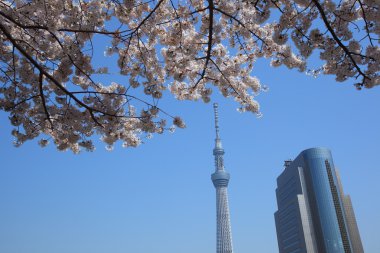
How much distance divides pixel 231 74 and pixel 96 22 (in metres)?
2.46

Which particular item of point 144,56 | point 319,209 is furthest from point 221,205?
point 144,56

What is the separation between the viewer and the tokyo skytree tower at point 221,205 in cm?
9975

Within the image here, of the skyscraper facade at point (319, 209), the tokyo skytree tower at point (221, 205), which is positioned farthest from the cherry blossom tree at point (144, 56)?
the tokyo skytree tower at point (221, 205)

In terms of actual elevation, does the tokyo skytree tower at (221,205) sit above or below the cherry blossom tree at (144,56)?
above

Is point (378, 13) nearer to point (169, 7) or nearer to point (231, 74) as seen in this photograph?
point (231, 74)

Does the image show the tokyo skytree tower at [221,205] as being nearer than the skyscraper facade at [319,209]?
No

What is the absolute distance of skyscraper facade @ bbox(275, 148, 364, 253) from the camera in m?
73.0

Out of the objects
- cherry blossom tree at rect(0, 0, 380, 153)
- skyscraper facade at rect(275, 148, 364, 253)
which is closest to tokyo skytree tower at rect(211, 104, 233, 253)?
skyscraper facade at rect(275, 148, 364, 253)

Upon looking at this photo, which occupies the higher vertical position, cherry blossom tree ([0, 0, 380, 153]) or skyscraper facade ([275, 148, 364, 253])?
skyscraper facade ([275, 148, 364, 253])

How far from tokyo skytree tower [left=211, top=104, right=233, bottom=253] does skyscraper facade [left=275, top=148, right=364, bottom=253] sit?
19.5 m

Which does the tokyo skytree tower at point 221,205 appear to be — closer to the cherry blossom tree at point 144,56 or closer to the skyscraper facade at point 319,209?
the skyscraper facade at point 319,209

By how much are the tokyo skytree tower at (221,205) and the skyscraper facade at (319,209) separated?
19.5 meters

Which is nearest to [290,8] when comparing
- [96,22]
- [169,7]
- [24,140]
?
[169,7]

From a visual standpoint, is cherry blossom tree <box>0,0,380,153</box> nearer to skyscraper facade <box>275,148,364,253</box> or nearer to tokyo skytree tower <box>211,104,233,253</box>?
skyscraper facade <box>275,148,364,253</box>
